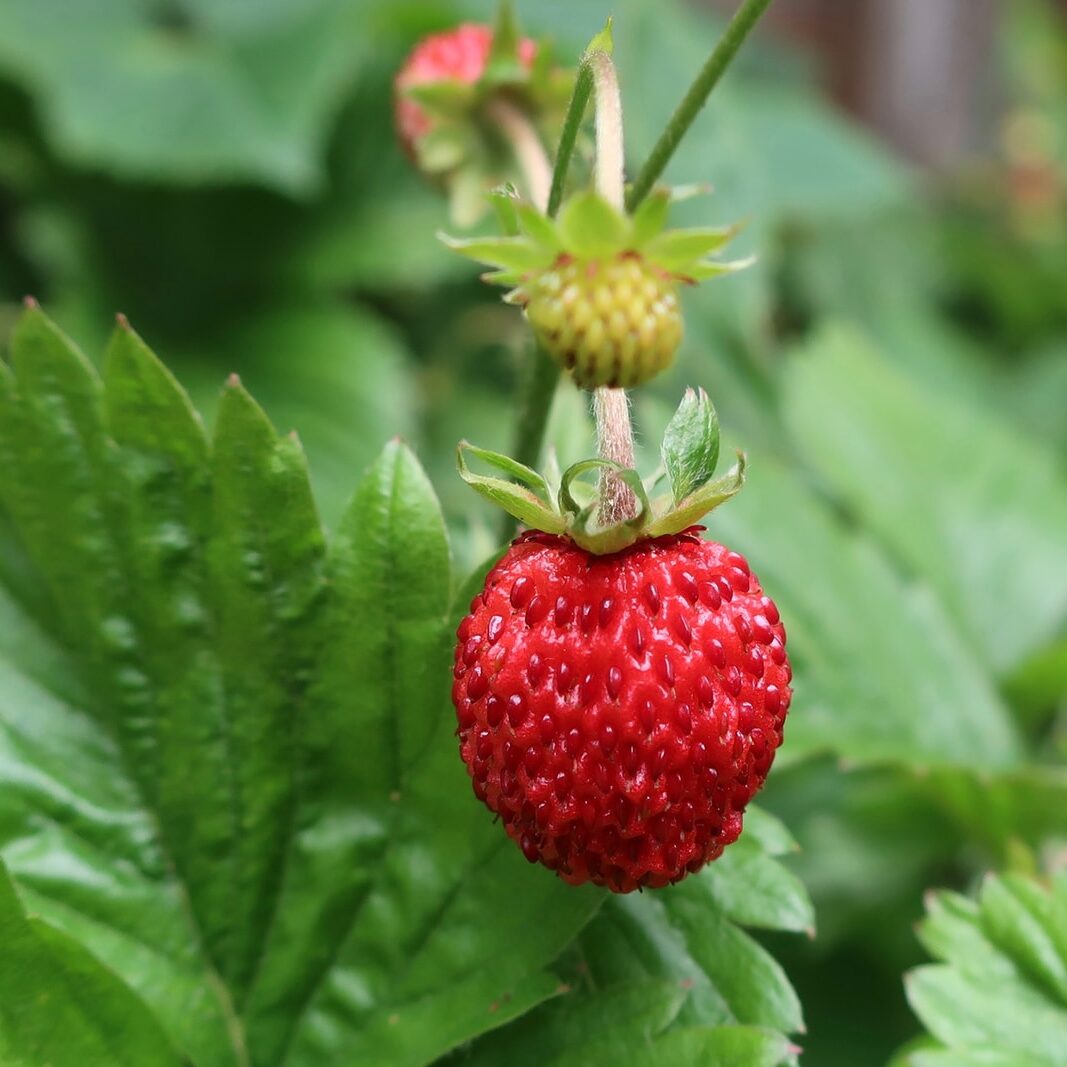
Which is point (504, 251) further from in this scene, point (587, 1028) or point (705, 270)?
point (587, 1028)

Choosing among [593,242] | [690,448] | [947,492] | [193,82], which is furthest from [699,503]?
[193,82]

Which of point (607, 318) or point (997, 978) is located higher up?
point (607, 318)

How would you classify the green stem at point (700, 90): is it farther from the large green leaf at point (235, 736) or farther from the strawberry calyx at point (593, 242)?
the large green leaf at point (235, 736)

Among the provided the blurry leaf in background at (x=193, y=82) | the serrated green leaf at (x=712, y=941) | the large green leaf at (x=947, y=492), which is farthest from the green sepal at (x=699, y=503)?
the blurry leaf in background at (x=193, y=82)

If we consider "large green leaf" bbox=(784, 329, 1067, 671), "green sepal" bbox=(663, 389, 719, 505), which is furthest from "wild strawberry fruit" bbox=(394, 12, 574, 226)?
"large green leaf" bbox=(784, 329, 1067, 671)

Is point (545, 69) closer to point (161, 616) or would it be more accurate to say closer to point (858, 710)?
point (161, 616)

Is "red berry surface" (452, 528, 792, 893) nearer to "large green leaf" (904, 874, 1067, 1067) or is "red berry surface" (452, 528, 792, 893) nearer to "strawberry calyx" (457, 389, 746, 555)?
"strawberry calyx" (457, 389, 746, 555)
